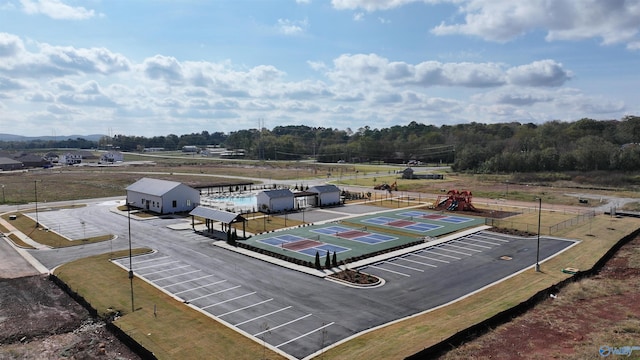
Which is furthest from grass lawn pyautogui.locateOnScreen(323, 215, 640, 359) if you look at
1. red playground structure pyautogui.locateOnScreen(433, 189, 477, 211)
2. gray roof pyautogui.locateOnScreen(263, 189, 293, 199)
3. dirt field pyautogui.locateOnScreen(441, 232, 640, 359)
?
gray roof pyautogui.locateOnScreen(263, 189, 293, 199)

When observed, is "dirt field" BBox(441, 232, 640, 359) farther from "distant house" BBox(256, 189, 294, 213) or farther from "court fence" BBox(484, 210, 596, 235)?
"distant house" BBox(256, 189, 294, 213)

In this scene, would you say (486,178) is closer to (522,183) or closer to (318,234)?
(522,183)

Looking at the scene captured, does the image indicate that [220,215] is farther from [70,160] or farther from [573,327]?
[70,160]

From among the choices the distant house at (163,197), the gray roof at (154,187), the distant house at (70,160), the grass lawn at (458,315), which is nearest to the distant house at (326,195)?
the distant house at (163,197)

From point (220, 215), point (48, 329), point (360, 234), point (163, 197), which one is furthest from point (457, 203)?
point (48, 329)

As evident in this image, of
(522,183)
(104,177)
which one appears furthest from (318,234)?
(104,177)
